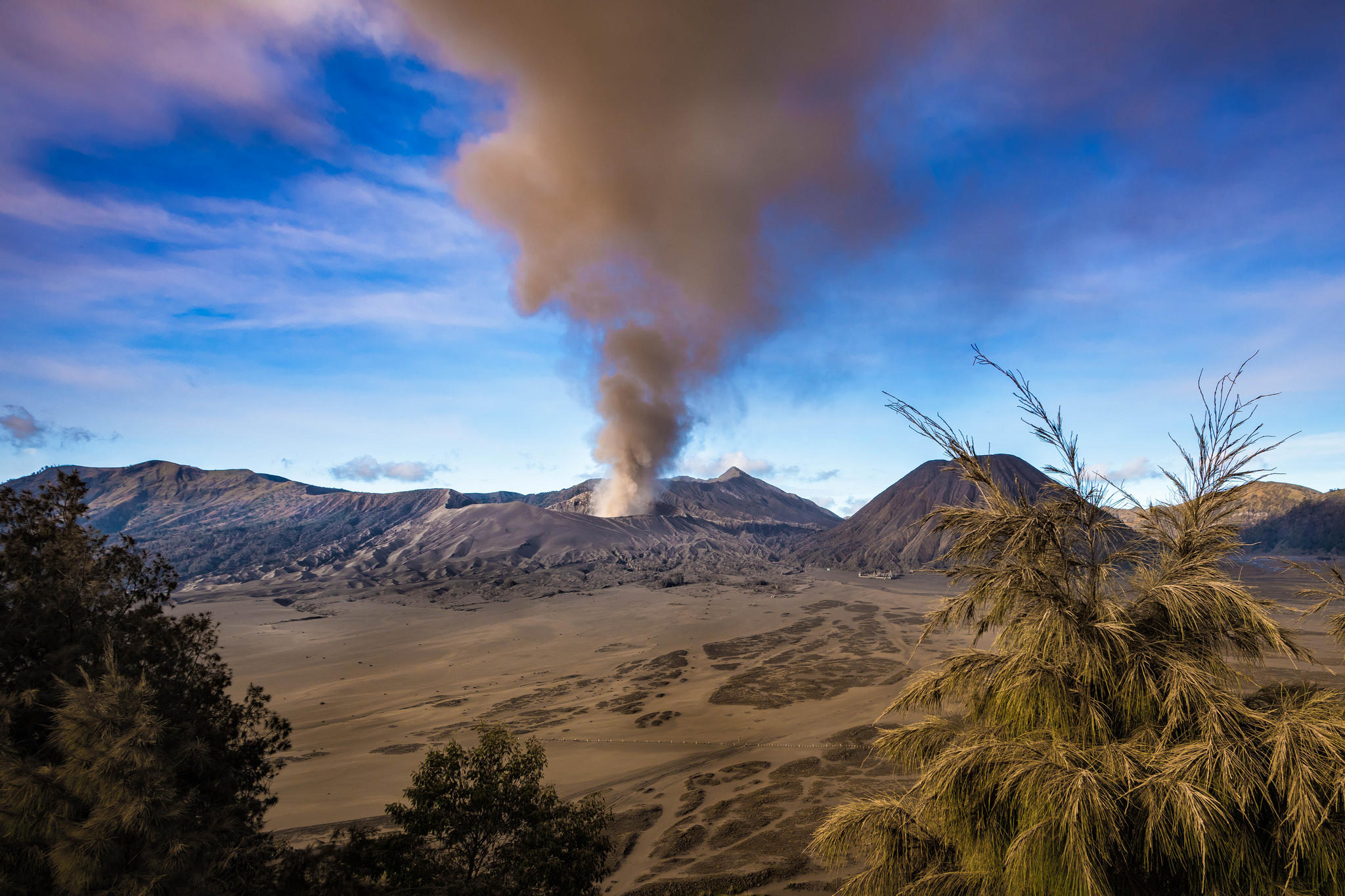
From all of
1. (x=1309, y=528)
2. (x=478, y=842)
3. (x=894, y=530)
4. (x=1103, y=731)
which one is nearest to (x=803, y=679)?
(x=478, y=842)

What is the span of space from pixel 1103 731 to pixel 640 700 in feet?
121

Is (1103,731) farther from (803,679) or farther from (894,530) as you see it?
(894,530)

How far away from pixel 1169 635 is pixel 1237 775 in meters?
1.07

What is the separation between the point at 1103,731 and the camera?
430cm

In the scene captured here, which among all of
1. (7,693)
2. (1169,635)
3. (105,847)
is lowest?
(105,847)

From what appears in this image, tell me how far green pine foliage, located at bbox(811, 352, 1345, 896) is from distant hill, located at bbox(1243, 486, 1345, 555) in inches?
6499

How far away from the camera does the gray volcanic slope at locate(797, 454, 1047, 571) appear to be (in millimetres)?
116812

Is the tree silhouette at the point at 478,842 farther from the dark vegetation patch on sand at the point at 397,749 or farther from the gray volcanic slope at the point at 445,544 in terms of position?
the gray volcanic slope at the point at 445,544

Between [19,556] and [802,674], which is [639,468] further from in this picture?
[19,556]

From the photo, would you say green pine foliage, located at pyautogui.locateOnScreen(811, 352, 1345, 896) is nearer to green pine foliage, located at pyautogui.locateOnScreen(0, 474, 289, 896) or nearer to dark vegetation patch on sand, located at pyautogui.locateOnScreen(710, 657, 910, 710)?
green pine foliage, located at pyautogui.locateOnScreen(0, 474, 289, 896)

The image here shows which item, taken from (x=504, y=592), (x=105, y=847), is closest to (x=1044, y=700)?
(x=105, y=847)

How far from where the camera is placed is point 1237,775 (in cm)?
368

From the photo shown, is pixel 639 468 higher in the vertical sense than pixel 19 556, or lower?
higher

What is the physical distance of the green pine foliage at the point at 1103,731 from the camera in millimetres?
3643
